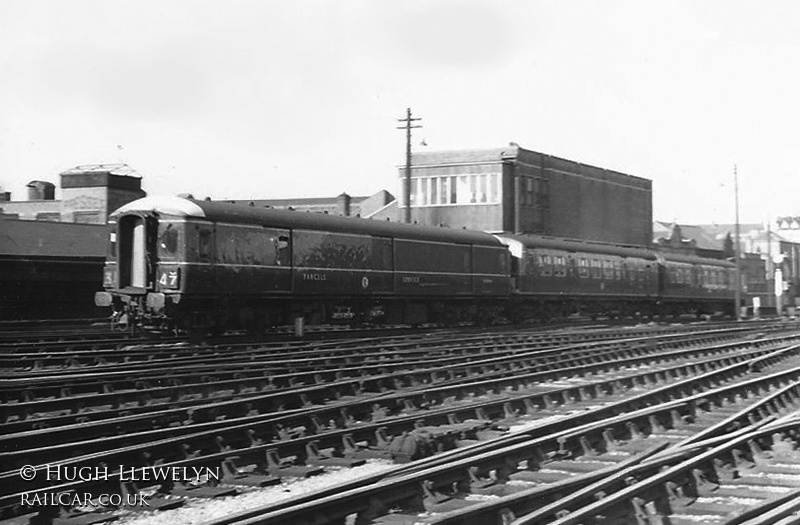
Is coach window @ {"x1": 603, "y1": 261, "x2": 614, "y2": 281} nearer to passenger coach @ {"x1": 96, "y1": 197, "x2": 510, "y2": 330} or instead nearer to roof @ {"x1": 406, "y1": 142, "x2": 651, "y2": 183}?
passenger coach @ {"x1": 96, "y1": 197, "x2": 510, "y2": 330}

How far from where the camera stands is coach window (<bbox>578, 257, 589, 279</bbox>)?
1362 inches

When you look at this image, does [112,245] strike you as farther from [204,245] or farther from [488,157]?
[488,157]

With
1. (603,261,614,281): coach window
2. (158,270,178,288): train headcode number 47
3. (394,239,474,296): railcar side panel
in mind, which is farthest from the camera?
(603,261,614,281): coach window

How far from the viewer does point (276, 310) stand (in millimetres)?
22031

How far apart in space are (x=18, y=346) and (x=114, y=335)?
149 inches

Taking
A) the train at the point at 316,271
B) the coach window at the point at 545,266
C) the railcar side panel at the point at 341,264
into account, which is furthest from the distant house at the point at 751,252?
the railcar side panel at the point at 341,264

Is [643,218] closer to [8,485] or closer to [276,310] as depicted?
[276,310]

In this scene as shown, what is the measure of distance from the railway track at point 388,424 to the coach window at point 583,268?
60.6ft

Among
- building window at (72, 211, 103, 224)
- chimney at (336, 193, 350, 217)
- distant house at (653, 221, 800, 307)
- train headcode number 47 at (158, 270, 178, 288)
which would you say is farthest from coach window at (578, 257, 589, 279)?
chimney at (336, 193, 350, 217)

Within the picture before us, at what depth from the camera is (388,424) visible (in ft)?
29.5

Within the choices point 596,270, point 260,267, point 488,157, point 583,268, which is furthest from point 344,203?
point 260,267

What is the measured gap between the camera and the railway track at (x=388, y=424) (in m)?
7.02

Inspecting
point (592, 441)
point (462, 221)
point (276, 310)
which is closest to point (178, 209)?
point (276, 310)

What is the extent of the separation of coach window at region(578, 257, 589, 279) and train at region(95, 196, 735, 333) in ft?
0.25
